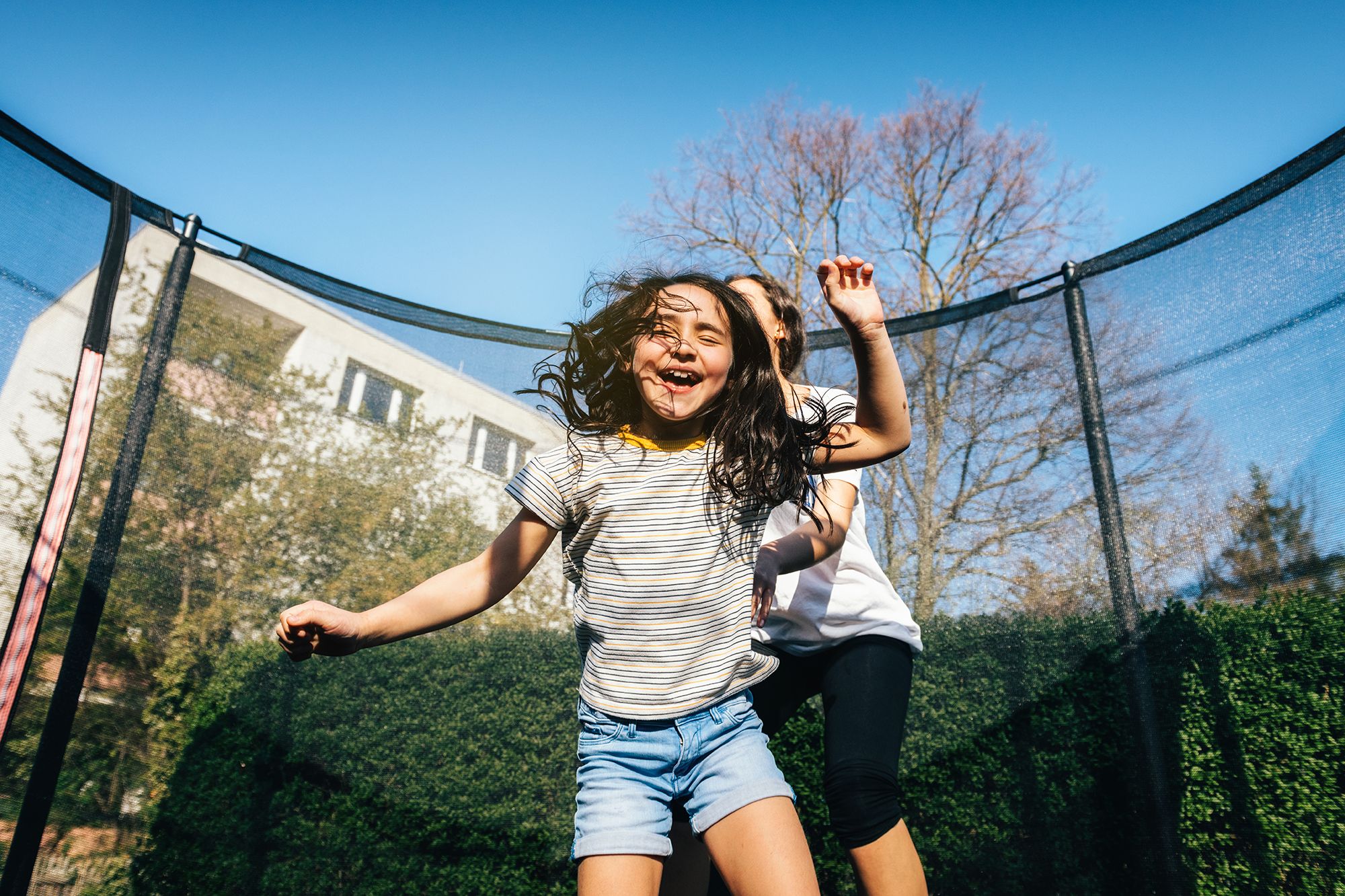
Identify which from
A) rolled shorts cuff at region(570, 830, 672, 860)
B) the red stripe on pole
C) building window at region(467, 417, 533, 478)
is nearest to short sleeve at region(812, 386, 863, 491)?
rolled shorts cuff at region(570, 830, 672, 860)

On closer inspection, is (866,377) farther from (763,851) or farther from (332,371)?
(332,371)

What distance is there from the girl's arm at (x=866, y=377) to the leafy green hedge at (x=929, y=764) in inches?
44.2

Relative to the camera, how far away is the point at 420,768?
2.21 meters

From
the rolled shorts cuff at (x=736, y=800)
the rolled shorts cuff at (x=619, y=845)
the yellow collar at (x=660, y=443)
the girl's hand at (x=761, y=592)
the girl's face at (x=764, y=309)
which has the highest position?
the girl's face at (x=764, y=309)

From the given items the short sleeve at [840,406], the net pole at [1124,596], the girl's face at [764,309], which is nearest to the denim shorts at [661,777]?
the short sleeve at [840,406]

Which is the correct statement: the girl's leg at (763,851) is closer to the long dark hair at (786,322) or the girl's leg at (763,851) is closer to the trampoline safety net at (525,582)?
the long dark hair at (786,322)

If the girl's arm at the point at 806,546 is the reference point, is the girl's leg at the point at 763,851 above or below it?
below

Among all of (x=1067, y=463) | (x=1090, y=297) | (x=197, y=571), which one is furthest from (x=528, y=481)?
(x=1090, y=297)

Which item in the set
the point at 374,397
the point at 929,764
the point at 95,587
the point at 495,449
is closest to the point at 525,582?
the point at 495,449

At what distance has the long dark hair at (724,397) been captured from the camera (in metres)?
1.04

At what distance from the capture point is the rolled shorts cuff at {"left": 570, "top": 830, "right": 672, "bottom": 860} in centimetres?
87

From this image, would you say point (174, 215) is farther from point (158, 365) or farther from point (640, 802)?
point (640, 802)

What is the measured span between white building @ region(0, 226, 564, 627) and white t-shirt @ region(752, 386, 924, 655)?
3.99 feet

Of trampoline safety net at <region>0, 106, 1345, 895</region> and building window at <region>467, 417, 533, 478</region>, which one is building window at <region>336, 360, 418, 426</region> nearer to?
trampoline safety net at <region>0, 106, 1345, 895</region>
